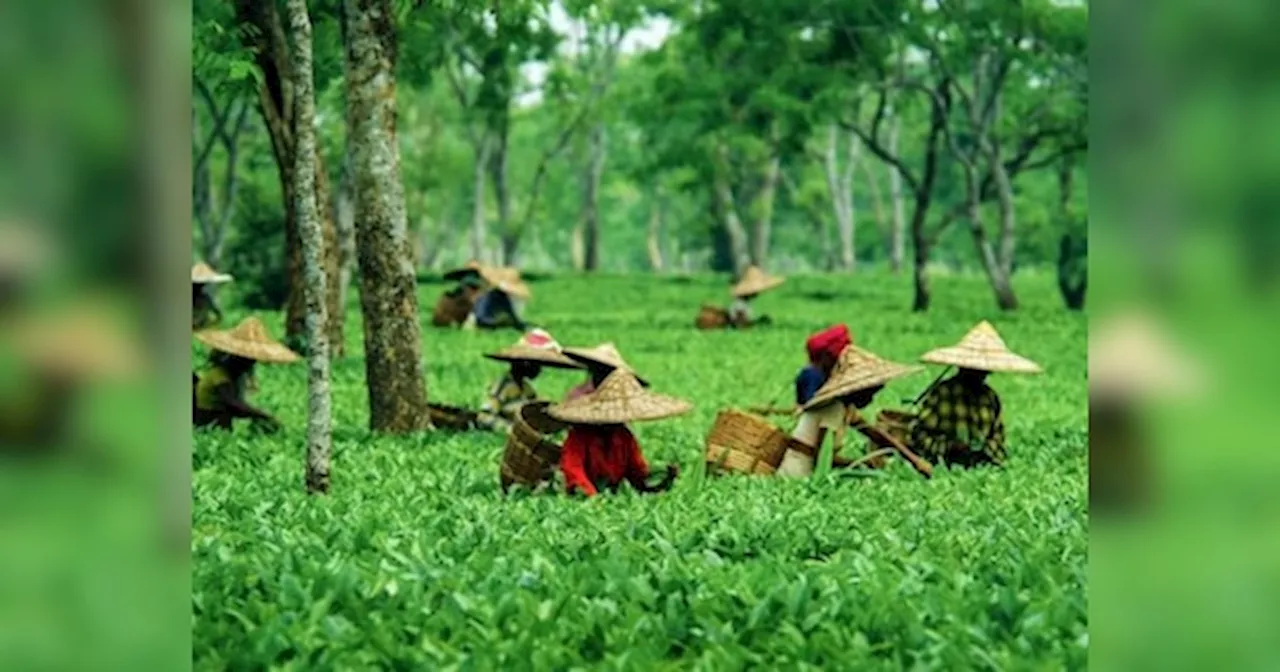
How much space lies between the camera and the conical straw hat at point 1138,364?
238 cm

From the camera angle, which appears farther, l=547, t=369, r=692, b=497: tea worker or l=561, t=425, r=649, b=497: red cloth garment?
l=561, t=425, r=649, b=497: red cloth garment

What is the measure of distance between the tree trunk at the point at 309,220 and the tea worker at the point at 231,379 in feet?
9.39

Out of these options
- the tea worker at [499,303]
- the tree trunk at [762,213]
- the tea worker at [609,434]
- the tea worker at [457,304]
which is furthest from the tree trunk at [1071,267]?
the tea worker at [609,434]

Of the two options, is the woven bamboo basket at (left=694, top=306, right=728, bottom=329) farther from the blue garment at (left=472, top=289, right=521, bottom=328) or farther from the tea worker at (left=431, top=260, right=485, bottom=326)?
the tea worker at (left=431, top=260, right=485, bottom=326)

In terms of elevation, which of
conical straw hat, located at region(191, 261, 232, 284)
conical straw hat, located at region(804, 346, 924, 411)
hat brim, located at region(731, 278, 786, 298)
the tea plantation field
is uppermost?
conical straw hat, located at region(191, 261, 232, 284)

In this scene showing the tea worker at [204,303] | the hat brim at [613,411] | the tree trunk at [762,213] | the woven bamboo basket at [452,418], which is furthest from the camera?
the tree trunk at [762,213]

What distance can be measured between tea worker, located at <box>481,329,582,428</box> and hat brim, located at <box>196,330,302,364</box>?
1.30m

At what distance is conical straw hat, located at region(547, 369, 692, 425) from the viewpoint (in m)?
7.58

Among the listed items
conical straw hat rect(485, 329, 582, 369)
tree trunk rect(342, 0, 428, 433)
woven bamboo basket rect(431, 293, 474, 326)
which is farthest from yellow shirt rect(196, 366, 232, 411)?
woven bamboo basket rect(431, 293, 474, 326)

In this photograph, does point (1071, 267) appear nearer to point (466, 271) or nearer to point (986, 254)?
point (986, 254)

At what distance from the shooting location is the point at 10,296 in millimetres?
2980

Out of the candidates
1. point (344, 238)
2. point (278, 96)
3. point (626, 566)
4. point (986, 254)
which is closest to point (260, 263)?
point (344, 238)

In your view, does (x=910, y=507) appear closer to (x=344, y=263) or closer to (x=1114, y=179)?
(x=1114, y=179)

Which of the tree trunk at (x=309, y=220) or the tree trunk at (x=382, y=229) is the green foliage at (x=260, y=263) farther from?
the tree trunk at (x=309, y=220)
